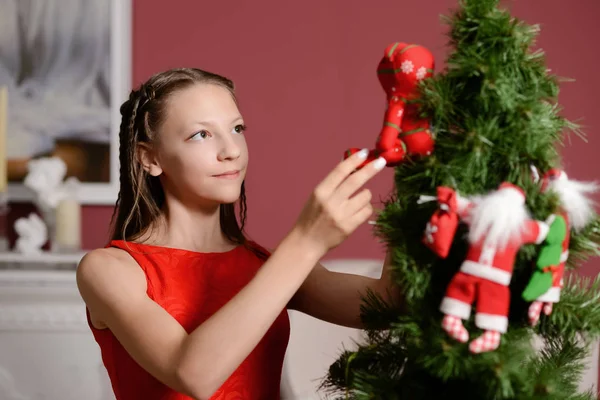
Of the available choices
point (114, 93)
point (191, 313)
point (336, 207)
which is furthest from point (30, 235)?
point (336, 207)

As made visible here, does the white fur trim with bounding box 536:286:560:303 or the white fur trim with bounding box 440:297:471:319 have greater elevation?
the white fur trim with bounding box 536:286:560:303

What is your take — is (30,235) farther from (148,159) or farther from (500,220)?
(500,220)

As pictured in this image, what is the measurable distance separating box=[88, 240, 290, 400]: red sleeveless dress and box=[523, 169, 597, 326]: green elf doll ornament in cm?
60

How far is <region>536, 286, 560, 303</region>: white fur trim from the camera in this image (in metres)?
0.79

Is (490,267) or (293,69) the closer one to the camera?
(490,267)

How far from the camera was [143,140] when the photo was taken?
1.29 m

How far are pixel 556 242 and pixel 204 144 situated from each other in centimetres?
62

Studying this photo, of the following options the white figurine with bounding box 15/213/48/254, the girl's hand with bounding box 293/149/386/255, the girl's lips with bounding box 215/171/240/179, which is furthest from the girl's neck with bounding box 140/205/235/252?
the white figurine with bounding box 15/213/48/254

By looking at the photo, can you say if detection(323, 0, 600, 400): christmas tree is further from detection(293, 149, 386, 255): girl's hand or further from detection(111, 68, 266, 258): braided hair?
detection(111, 68, 266, 258): braided hair

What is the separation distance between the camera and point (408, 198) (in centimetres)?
85

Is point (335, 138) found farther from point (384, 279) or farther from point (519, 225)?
point (519, 225)

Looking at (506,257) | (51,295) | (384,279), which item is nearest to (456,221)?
(506,257)

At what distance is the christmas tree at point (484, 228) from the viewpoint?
29.9 inches

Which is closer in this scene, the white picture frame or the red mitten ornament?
the red mitten ornament
